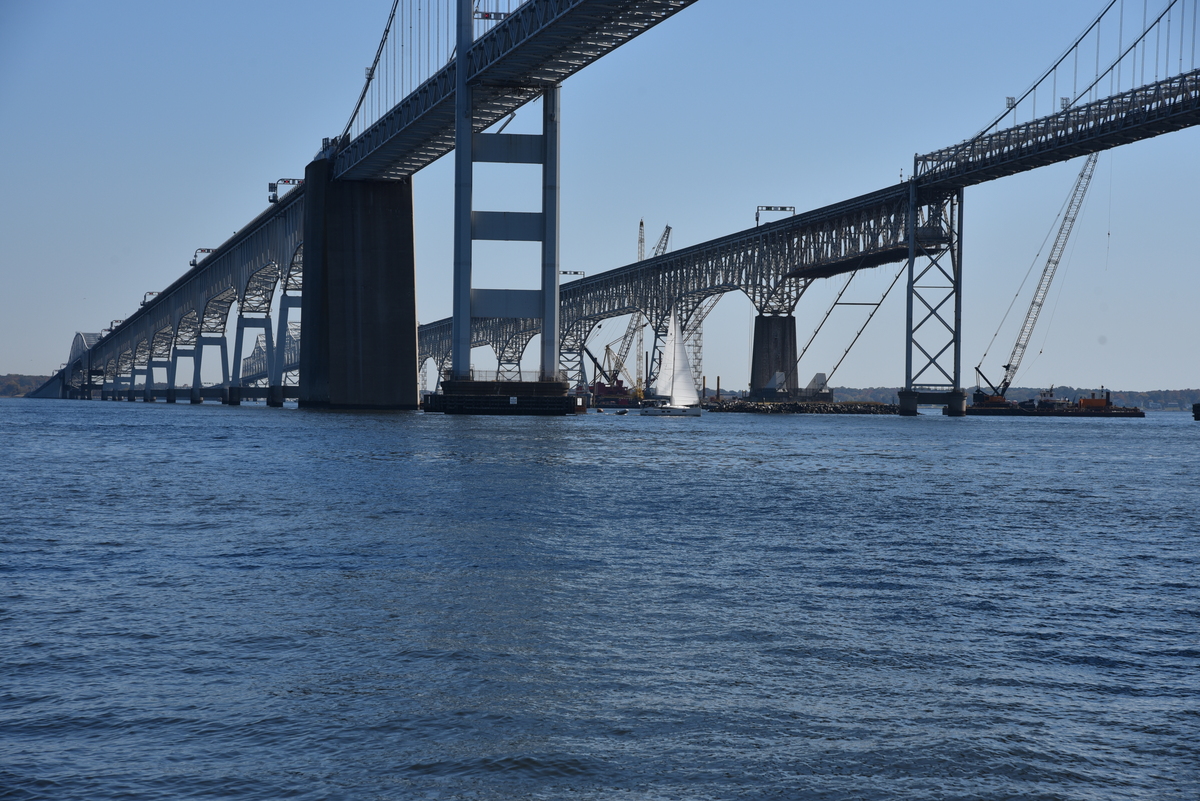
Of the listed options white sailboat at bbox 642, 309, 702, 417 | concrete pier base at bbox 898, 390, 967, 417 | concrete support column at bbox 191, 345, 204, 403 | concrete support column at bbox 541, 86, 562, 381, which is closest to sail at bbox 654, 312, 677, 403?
white sailboat at bbox 642, 309, 702, 417

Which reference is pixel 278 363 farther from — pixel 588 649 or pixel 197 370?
pixel 588 649

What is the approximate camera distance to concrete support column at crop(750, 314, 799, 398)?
107000mm

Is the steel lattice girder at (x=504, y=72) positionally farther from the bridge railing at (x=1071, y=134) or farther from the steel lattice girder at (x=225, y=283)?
the bridge railing at (x=1071, y=134)

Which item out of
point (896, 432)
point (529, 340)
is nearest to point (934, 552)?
point (896, 432)

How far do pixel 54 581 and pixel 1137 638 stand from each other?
433 inches

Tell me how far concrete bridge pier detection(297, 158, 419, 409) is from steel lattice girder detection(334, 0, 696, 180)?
2147 mm

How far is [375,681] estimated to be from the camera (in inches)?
343

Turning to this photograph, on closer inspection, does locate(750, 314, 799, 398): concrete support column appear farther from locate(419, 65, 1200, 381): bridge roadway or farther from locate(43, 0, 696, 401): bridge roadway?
locate(43, 0, 696, 401): bridge roadway

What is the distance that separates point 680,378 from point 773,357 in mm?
13151

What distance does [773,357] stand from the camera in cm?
10850

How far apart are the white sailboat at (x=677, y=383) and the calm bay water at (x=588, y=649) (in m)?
74.8

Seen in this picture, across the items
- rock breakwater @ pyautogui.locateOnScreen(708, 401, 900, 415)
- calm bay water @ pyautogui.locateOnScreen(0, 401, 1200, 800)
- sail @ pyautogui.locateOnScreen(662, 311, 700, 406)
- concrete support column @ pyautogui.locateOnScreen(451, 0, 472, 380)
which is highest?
concrete support column @ pyautogui.locateOnScreen(451, 0, 472, 380)

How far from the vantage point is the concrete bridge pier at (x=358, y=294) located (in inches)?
3157

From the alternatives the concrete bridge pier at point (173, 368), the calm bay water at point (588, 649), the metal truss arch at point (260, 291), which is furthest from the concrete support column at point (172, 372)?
the calm bay water at point (588, 649)
